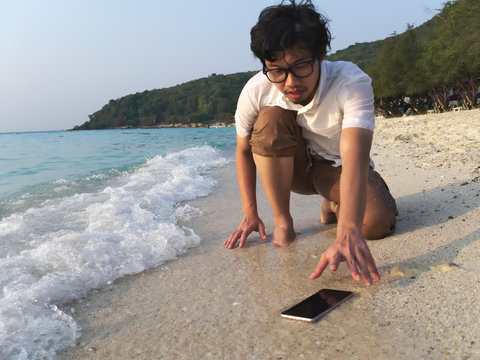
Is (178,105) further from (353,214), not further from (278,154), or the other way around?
(353,214)

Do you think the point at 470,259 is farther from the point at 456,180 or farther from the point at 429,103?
the point at 429,103

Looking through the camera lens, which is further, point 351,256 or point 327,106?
point 327,106

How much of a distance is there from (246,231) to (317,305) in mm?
1007

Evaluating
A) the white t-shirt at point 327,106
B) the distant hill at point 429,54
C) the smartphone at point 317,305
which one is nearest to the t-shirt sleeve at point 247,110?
the white t-shirt at point 327,106

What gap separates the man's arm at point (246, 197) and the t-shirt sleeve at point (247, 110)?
61mm

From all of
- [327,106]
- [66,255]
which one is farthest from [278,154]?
[66,255]

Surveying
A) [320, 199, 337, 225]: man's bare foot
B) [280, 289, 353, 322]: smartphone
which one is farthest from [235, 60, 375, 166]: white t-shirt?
[280, 289, 353, 322]: smartphone

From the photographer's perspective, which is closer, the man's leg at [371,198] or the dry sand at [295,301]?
the dry sand at [295,301]

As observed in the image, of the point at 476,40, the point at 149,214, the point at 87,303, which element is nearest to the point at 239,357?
the point at 87,303

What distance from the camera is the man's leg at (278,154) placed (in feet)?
7.48

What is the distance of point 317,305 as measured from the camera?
1540 millimetres

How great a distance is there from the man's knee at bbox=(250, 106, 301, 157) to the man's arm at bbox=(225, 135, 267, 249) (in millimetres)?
205

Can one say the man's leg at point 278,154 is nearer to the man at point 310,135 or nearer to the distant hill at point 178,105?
the man at point 310,135

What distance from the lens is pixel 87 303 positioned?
5.87 ft
